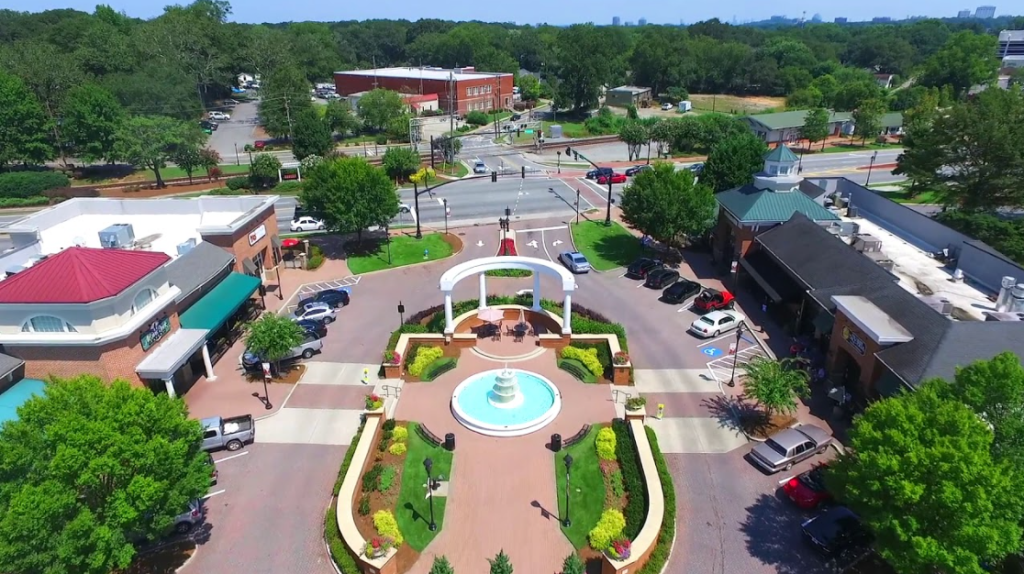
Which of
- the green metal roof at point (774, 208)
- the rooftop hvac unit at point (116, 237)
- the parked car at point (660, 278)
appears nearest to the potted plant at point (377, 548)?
the parked car at point (660, 278)

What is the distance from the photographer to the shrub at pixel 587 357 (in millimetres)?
32969

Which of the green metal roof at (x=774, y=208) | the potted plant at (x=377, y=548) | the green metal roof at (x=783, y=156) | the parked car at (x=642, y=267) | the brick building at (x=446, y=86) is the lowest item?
the potted plant at (x=377, y=548)

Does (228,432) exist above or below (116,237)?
below

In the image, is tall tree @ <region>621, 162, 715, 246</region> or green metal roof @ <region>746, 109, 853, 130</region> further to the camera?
green metal roof @ <region>746, 109, 853, 130</region>

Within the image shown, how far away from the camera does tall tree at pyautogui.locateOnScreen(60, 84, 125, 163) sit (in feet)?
249

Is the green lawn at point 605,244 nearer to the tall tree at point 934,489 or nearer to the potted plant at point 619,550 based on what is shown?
the potted plant at point 619,550

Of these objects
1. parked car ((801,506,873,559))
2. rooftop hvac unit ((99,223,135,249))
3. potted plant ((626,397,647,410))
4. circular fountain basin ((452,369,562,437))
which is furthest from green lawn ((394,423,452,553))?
rooftop hvac unit ((99,223,135,249))

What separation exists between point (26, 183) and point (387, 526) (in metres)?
76.6

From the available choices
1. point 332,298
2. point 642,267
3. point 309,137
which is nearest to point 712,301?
point 642,267

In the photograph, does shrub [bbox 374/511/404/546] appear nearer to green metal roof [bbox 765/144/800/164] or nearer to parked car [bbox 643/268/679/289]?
parked car [bbox 643/268/679/289]

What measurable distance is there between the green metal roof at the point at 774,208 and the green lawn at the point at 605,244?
30.5 ft

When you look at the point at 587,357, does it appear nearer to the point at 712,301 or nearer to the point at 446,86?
the point at 712,301

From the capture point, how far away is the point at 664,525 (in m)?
22.4

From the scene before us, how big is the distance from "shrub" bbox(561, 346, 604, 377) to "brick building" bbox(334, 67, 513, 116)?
9811cm
